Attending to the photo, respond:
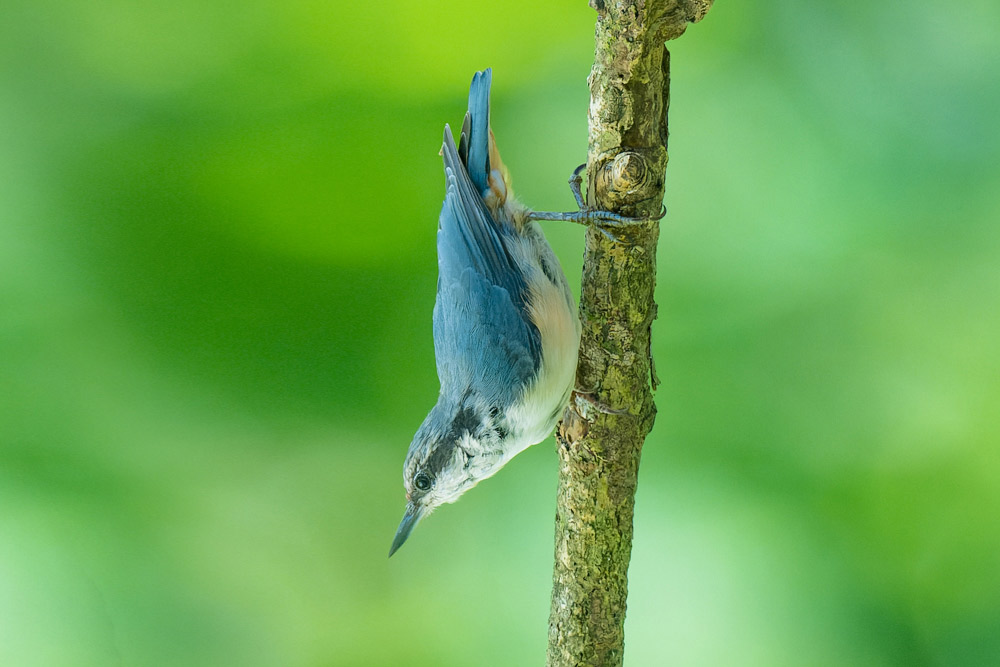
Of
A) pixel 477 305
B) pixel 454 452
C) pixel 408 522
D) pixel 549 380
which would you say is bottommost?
pixel 408 522

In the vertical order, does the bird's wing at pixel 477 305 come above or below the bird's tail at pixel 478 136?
below

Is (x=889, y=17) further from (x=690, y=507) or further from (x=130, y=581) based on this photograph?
(x=130, y=581)

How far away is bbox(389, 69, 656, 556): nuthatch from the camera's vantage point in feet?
3.79

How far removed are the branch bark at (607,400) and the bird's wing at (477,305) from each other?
13 centimetres

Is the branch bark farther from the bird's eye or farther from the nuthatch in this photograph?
the bird's eye

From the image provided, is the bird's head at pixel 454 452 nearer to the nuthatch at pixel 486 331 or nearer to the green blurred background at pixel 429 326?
the nuthatch at pixel 486 331

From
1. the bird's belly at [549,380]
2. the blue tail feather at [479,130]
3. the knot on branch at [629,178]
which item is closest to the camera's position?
the knot on branch at [629,178]

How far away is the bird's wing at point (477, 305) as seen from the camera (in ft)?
A: 3.92

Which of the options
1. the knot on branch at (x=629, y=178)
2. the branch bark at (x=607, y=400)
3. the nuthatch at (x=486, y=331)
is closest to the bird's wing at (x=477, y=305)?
the nuthatch at (x=486, y=331)

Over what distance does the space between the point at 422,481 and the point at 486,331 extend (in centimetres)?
27

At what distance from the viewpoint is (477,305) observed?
1.24m

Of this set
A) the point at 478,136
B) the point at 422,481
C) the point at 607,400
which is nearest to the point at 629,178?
the point at 607,400

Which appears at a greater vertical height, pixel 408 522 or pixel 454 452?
pixel 454 452

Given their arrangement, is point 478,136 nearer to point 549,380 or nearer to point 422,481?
point 549,380
